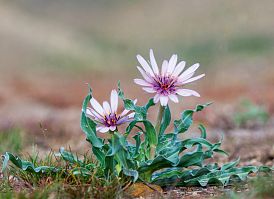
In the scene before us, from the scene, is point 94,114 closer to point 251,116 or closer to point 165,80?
point 165,80

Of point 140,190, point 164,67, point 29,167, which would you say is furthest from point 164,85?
point 29,167

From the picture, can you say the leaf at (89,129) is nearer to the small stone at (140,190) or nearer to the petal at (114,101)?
the petal at (114,101)

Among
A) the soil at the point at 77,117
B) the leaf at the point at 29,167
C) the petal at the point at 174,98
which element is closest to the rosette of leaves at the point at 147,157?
the leaf at the point at 29,167

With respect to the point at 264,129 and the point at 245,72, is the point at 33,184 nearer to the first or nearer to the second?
the point at 264,129

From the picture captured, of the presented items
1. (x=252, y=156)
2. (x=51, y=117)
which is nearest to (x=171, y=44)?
(x=51, y=117)

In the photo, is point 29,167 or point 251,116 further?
point 251,116
